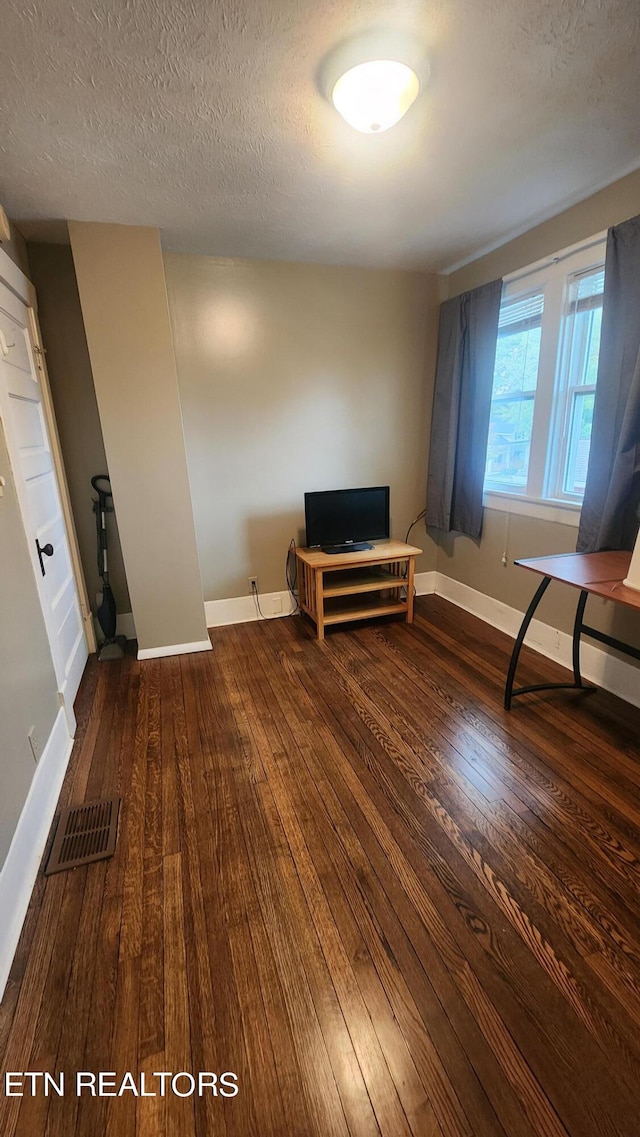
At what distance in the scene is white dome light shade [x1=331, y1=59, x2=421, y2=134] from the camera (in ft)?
4.62

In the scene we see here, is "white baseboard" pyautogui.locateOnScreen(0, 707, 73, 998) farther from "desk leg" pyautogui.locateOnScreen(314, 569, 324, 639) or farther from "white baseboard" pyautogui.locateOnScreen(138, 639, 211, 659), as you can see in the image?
"desk leg" pyautogui.locateOnScreen(314, 569, 324, 639)

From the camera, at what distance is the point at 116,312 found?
8.16 feet

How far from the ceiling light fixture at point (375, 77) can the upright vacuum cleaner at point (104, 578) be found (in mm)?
2346

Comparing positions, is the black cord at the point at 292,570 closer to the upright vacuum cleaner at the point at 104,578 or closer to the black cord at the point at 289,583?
the black cord at the point at 289,583

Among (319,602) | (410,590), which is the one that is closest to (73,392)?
(319,602)

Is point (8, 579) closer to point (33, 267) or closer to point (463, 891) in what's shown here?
point (463, 891)

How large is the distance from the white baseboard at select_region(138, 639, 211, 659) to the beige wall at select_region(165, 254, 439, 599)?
18.2 inches

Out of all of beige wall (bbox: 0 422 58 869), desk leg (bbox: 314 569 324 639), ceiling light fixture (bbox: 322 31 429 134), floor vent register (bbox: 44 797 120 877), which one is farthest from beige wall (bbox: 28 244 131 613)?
ceiling light fixture (bbox: 322 31 429 134)

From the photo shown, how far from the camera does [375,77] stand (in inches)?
56.2

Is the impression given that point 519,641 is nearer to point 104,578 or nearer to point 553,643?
point 553,643

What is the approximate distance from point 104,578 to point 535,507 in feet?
9.50

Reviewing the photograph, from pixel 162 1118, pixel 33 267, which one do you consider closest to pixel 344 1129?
pixel 162 1118

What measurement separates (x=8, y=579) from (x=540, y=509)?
9.32 feet

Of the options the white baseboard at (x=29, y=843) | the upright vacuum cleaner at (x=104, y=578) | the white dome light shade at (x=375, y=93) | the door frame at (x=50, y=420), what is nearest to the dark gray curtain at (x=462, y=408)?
the white dome light shade at (x=375, y=93)
